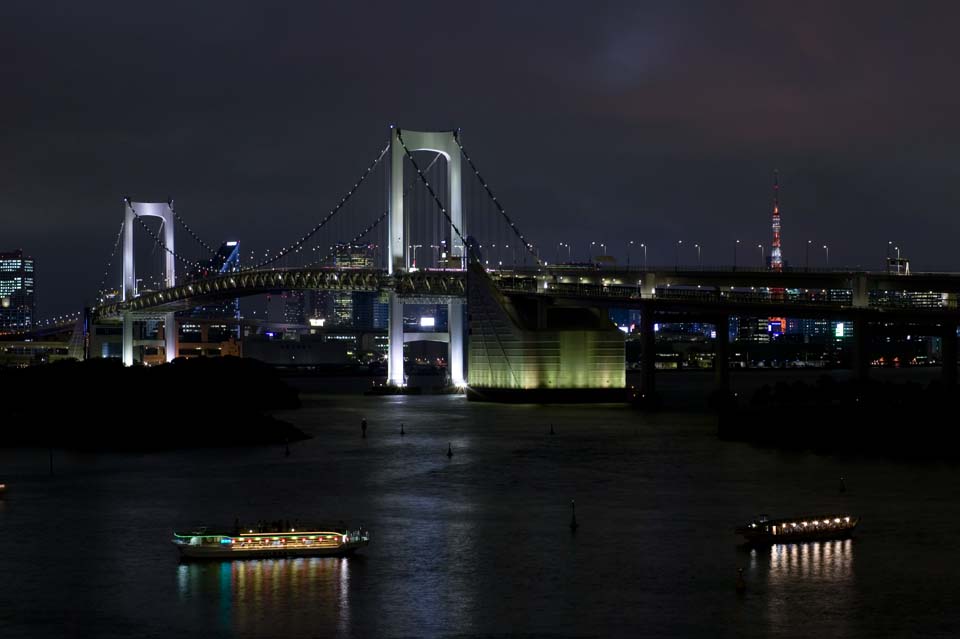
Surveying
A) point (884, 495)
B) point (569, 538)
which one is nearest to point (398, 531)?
point (569, 538)

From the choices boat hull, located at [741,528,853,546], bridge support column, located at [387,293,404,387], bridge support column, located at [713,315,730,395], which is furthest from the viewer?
bridge support column, located at [387,293,404,387]

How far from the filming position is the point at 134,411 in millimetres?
44531

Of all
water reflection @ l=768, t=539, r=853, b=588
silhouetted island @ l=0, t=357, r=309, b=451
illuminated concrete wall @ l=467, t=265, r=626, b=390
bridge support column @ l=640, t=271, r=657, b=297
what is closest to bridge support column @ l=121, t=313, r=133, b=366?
silhouetted island @ l=0, t=357, r=309, b=451

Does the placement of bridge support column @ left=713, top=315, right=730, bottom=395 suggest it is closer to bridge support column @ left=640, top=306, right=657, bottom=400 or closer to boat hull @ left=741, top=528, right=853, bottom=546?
bridge support column @ left=640, top=306, right=657, bottom=400

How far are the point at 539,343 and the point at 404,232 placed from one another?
12002mm

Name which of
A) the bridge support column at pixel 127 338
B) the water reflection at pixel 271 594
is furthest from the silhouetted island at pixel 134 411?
the bridge support column at pixel 127 338

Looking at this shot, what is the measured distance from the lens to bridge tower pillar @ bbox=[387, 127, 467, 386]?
2667 inches

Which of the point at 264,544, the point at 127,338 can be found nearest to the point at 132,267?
the point at 127,338

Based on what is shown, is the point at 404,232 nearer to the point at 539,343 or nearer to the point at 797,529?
the point at 539,343

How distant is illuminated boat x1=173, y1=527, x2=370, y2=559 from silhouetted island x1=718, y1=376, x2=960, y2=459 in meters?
20.0

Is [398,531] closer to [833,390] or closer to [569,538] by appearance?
[569,538]

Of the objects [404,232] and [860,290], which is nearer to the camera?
[860,290]

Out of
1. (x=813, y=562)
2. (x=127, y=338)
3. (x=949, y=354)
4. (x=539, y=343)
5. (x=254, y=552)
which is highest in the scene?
(x=127, y=338)

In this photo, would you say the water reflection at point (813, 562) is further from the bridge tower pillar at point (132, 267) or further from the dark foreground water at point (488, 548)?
the bridge tower pillar at point (132, 267)
